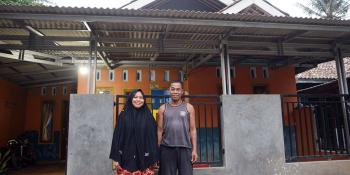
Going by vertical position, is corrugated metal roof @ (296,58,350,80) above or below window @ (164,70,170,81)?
above

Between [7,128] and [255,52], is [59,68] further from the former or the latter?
[255,52]

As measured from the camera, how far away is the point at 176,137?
12.0 ft

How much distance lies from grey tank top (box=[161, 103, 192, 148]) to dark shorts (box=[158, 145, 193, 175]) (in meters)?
0.07

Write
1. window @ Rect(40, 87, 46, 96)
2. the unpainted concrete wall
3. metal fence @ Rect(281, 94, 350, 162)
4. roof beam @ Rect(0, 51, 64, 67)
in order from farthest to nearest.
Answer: window @ Rect(40, 87, 46, 96) → roof beam @ Rect(0, 51, 64, 67) → metal fence @ Rect(281, 94, 350, 162) → the unpainted concrete wall

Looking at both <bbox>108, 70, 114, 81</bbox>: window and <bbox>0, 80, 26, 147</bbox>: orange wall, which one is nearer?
<bbox>108, 70, 114, 81</bbox>: window

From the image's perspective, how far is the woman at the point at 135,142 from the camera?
3.48 metres

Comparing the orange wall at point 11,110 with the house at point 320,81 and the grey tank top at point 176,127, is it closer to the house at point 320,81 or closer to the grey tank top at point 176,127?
the grey tank top at point 176,127

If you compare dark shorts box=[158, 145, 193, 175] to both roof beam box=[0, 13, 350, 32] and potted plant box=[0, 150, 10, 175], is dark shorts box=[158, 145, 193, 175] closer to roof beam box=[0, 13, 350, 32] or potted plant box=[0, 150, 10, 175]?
roof beam box=[0, 13, 350, 32]

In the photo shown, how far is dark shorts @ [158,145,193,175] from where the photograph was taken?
3.62 metres

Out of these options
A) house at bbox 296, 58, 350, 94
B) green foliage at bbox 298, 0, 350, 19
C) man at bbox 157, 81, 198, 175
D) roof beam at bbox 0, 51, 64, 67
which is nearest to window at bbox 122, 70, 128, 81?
roof beam at bbox 0, 51, 64, 67

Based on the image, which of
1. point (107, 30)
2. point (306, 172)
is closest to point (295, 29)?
point (306, 172)

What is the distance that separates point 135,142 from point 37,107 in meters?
9.24

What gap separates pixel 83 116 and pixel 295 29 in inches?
167

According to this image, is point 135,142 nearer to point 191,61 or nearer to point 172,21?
point 172,21
